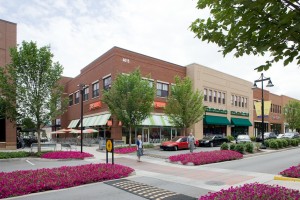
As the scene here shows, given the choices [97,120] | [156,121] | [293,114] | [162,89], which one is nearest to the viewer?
[156,121]

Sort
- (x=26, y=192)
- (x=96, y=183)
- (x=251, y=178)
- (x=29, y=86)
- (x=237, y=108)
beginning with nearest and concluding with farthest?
1. (x=26, y=192)
2. (x=96, y=183)
3. (x=251, y=178)
4. (x=29, y=86)
5. (x=237, y=108)

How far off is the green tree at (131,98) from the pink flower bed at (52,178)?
1316 centimetres

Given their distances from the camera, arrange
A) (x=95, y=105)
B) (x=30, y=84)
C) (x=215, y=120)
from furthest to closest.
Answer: (x=215, y=120)
(x=95, y=105)
(x=30, y=84)

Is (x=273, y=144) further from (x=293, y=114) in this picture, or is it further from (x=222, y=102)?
(x=293, y=114)


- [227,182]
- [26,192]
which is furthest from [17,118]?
[227,182]

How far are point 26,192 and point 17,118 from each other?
1415cm

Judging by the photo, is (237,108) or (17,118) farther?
(237,108)

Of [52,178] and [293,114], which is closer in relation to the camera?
[52,178]

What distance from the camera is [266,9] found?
461 centimetres

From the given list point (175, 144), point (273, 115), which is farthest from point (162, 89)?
point (273, 115)

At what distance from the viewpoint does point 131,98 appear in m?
26.5

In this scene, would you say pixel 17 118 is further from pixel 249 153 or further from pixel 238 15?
pixel 238 15

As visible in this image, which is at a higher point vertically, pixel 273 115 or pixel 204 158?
pixel 273 115

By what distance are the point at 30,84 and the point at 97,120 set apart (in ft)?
50.6
